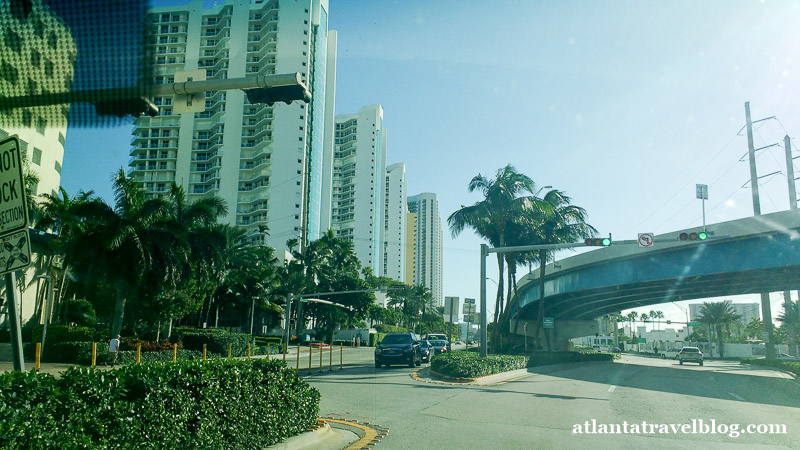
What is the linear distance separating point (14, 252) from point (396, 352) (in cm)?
2458

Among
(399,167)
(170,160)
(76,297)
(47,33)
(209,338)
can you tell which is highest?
(399,167)

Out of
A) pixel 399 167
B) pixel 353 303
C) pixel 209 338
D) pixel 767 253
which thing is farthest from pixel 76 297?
pixel 399 167

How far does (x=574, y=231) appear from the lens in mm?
41469

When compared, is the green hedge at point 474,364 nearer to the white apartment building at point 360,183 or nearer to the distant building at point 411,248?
the white apartment building at point 360,183

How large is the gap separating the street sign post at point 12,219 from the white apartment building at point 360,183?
397 feet

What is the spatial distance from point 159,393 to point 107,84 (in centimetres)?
542

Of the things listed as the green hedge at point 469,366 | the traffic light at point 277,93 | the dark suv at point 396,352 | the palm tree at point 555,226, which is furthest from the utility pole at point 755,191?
the traffic light at point 277,93

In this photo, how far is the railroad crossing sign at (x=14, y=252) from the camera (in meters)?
4.49

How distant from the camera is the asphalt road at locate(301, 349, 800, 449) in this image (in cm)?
944

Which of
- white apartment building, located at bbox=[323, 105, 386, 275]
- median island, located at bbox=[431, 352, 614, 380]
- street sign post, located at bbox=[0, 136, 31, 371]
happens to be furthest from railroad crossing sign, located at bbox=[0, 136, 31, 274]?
white apartment building, located at bbox=[323, 105, 386, 275]

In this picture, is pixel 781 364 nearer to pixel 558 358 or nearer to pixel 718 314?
pixel 558 358

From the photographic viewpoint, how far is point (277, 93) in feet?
30.1

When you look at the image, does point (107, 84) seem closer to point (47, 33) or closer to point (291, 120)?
point (47, 33)

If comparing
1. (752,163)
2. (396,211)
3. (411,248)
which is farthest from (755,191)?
(411,248)
